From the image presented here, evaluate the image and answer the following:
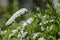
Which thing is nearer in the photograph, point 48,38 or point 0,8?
point 48,38

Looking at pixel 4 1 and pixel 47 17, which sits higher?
pixel 4 1

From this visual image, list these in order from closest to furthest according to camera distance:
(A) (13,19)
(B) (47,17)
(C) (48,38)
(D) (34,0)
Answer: (C) (48,38) → (B) (47,17) → (A) (13,19) → (D) (34,0)

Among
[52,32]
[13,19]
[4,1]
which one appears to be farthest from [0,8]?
[52,32]

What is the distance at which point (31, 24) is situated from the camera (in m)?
2.24

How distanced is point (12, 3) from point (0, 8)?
0.71 ft

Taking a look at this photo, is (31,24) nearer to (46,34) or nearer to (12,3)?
(46,34)

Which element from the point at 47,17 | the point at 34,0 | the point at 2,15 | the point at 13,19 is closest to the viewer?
the point at 47,17

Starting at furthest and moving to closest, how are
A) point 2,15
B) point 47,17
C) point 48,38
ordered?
point 2,15
point 47,17
point 48,38

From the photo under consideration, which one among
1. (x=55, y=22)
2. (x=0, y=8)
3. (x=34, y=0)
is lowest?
(x=55, y=22)

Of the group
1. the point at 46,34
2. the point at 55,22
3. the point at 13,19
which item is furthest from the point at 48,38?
the point at 13,19

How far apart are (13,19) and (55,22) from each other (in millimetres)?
554

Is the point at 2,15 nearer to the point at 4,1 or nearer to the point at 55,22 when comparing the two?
the point at 4,1

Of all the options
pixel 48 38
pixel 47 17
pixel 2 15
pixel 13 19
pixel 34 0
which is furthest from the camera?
pixel 2 15

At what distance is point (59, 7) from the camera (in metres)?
2.25
